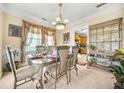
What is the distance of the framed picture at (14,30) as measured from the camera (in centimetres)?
376

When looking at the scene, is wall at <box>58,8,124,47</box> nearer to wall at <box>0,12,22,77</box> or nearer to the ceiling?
the ceiling

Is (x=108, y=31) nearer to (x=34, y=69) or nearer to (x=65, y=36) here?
(x=65, y=36)

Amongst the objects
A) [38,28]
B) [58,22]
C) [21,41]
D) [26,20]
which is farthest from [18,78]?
[38,28]

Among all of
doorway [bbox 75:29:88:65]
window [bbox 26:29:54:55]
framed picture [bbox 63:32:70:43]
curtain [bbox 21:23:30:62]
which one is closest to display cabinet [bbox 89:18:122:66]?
doorway [bbox 75:29:88:65]

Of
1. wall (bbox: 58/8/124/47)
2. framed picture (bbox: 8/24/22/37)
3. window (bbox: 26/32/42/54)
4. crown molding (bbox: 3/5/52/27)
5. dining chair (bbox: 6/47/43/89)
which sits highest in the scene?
crown molding (bbox: 3/5/52/27)

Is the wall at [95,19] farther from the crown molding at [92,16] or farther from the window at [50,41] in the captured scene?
the window at [50,41]

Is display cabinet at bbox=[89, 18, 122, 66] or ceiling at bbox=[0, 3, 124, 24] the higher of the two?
ceiling at bbox=[0, 3, 124, 24]

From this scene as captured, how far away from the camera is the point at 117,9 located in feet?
11.2

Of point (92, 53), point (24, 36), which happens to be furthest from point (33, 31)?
point (92, 53)

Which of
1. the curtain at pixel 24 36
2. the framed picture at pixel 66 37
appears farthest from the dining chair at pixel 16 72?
the framed picture at pixel 66 37

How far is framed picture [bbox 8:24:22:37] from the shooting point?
12.3 feet

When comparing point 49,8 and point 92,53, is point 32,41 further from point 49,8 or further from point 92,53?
point 92,53

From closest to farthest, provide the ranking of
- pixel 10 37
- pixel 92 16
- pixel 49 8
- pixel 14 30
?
pixel 49 8 → pixel 10 37 → pixel 14 30 → pixel 92 16

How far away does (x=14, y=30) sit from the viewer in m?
3.90
